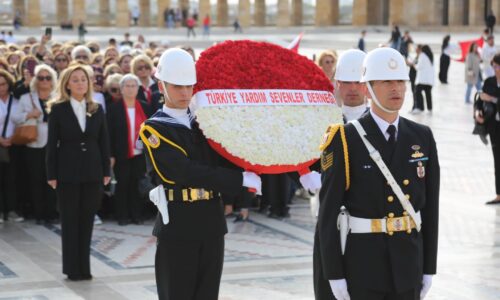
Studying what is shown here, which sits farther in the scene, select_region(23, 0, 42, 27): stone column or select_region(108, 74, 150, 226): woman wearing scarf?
select_region(23, 0, 42, 27): stone column

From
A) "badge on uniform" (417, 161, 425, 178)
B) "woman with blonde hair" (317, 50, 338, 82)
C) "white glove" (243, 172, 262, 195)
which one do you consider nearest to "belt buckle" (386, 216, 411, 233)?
"badge on uniform" (417, 161, 425, 178)

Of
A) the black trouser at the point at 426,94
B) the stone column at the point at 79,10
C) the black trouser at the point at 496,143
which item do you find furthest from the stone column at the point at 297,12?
the black trouser at the point at 496,143

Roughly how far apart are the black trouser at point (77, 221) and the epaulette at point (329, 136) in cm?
391

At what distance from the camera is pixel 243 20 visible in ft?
244

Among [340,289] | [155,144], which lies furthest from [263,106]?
[340,289]

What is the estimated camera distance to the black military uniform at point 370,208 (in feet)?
16.3

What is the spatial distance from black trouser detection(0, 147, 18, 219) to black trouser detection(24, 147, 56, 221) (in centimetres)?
21

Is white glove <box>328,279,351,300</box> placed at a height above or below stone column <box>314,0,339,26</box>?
above

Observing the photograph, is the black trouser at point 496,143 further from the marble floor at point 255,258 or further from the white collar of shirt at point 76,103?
the white collar of shirt at point 76,103

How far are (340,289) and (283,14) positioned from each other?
70358 mm

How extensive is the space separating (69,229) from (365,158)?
4.13 metres

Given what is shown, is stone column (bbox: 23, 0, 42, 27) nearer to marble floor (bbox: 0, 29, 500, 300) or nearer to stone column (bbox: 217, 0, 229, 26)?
stone column (bbox: 217, 0, 229, 26)

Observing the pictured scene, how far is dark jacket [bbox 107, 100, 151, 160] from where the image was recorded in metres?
11.4

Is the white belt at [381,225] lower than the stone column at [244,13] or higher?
higher
